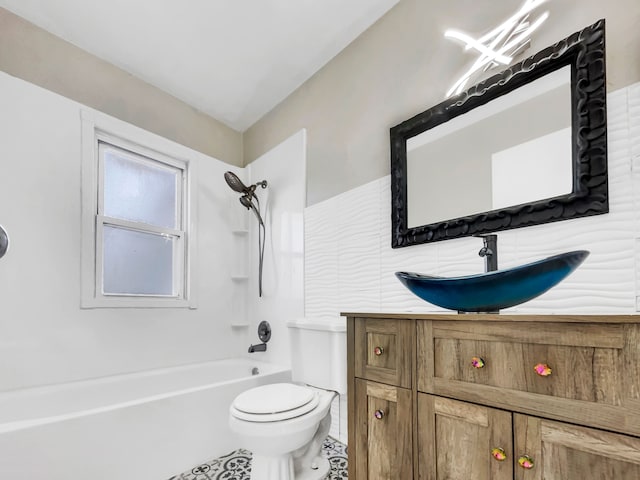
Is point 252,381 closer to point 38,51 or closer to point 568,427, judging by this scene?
point 568,427

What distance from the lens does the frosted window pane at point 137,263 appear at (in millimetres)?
2258

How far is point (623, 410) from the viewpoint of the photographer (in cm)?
70

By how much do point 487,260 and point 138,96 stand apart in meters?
2.51

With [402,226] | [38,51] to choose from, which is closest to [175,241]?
[38,51]

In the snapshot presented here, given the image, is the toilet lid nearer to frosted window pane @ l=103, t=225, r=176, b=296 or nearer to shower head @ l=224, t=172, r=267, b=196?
frosted window pane @ l=103, t=225, r=176, b=296

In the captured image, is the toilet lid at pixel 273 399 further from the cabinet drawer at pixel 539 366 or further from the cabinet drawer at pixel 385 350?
the cabinet drawer at pixel 539 366

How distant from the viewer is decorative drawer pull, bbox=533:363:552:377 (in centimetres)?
80

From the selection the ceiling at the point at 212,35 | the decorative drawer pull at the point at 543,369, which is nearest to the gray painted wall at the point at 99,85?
the ceiling at the point at 212,35

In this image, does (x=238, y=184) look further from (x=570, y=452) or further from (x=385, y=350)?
(x=570, y=452)

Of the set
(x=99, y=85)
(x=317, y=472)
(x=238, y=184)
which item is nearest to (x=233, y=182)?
(x=238, y=184)

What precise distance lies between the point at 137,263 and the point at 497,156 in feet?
7.57

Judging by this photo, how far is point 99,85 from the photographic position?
2.24 meters

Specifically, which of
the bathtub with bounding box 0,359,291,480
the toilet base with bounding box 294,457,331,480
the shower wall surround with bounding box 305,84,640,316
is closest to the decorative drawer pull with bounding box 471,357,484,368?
the shower wall surround with bounding box 305,84,640,316

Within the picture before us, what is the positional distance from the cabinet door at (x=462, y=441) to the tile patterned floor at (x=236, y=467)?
3.06 ft
